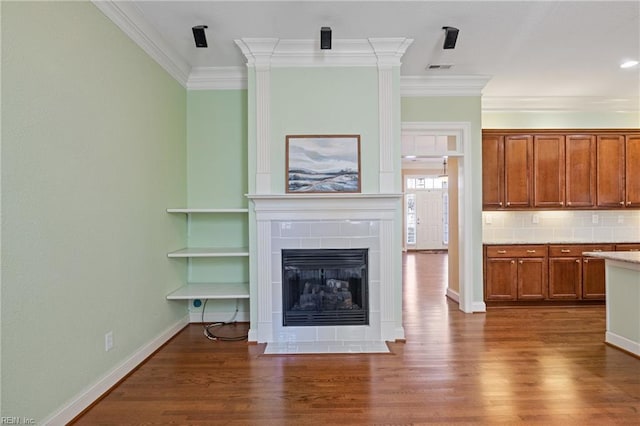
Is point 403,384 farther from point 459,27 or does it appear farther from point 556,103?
point 556,103

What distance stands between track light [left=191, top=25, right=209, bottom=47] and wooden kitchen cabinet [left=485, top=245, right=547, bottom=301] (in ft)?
13.7

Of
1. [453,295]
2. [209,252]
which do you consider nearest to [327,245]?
[209,252]

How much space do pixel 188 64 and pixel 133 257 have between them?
2.25 meters

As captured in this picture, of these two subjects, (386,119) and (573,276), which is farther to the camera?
(573,276)

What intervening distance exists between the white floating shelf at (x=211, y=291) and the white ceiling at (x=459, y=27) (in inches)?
98.6

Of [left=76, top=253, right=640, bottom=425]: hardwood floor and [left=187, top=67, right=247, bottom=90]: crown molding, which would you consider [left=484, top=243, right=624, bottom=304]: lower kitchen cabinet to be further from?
[left=187, top=67, right=247, bottom=90]: crown molding

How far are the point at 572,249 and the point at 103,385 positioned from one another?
558 cm

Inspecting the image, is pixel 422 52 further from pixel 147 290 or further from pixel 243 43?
pixel 147 290

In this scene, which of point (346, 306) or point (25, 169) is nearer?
point (25, 169)

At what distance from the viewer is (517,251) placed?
484cm

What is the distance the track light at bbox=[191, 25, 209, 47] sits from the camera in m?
→ 3.11

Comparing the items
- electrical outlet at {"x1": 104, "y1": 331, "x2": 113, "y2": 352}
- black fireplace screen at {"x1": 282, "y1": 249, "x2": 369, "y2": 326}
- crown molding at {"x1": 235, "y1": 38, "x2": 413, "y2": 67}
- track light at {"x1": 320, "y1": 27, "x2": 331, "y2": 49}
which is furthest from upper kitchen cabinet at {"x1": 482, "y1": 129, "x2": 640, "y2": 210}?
electrical outlet at {"x1": 104, "y1": 331, "x2": 113, "y2": 352}

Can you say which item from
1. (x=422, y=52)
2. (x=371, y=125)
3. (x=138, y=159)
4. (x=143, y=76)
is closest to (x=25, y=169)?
(x=138, y=159)

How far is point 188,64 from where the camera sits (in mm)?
4004
